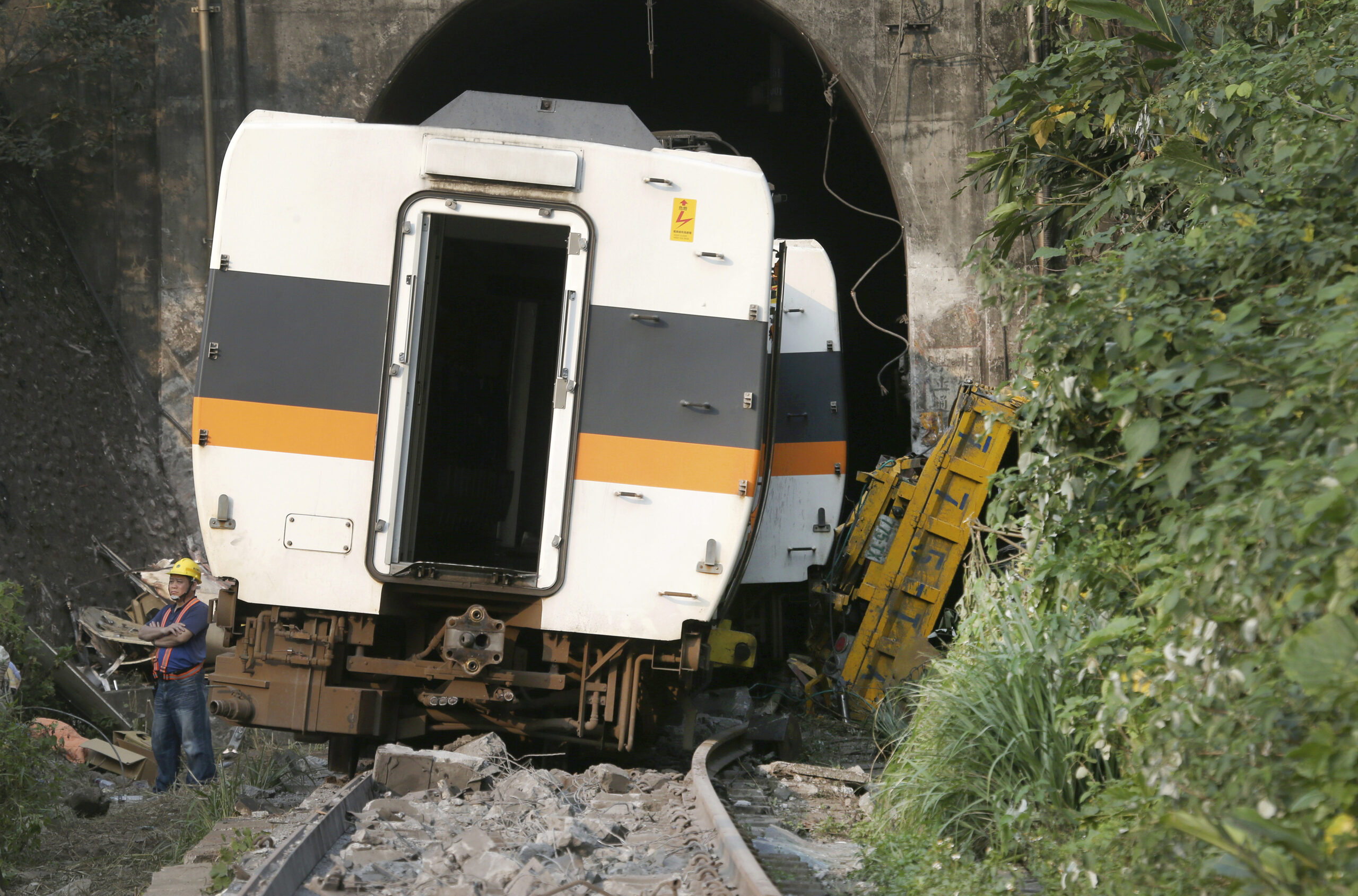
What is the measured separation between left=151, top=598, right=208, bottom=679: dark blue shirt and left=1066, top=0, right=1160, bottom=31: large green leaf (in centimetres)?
610

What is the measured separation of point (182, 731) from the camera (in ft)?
23.3

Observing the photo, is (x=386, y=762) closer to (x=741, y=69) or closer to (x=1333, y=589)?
(x=1333, y=589)

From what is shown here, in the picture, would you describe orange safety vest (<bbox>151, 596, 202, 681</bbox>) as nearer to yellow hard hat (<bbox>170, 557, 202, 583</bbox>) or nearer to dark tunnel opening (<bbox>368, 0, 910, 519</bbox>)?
yellow hard hat (<bbox>170, 557, 202, 583</bbox>)

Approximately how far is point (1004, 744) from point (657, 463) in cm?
218

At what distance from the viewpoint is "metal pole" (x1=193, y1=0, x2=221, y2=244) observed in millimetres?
11078

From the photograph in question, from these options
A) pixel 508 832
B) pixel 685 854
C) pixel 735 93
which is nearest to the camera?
pixel 685 854

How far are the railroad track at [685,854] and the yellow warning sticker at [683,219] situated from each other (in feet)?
8.53

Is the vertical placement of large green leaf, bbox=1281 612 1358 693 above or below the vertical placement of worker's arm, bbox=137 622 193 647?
above

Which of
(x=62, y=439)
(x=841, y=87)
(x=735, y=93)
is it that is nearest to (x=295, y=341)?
(x=62, y=439)

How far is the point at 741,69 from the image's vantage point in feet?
48.8

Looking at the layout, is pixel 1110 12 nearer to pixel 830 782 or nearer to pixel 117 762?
pixel 830 782

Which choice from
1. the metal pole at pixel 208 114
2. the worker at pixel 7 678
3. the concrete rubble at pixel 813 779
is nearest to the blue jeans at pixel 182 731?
the worker at pixel 7 678

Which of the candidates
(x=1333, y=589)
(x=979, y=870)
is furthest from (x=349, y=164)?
(x=1333, y=589)

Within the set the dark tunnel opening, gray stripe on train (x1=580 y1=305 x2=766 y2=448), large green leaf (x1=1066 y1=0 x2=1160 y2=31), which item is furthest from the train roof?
the dark tunnel opening
